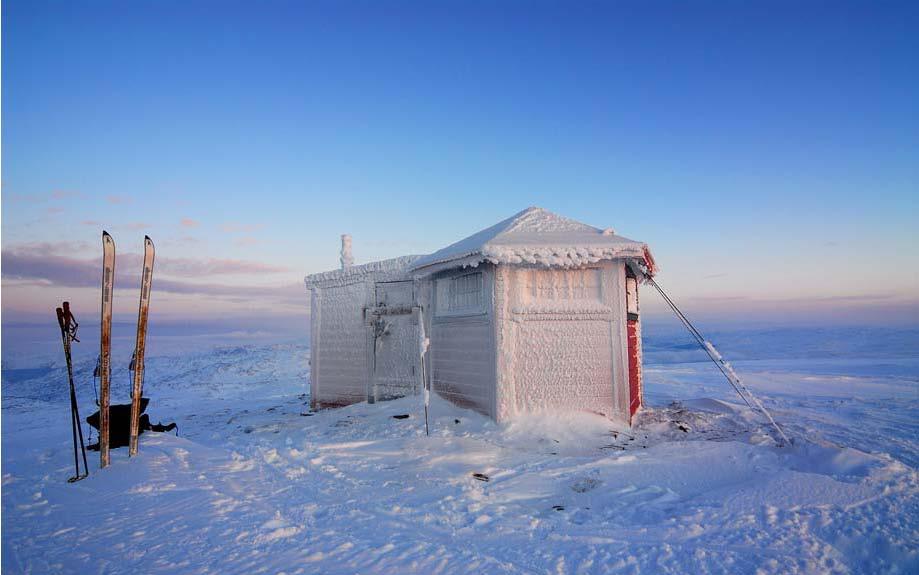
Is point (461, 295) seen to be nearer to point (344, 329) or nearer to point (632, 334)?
point (632, 334)

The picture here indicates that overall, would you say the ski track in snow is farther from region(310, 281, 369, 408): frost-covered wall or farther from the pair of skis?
region(310, 281, 369, 408): frost-covered wall

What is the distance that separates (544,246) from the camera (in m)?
10.1

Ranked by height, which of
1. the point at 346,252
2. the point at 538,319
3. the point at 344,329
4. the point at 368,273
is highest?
the point at 346,252

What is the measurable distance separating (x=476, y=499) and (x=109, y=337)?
19.5 feet

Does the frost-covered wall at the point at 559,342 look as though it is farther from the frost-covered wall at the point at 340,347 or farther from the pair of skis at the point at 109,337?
the pair of skis at the point at 109,337

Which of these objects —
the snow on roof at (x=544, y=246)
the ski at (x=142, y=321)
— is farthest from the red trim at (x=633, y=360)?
the ski at (x=142, y=321)

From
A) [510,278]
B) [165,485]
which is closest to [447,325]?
[510,278]

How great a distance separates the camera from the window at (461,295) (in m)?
10.8

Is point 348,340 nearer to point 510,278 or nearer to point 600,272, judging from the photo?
point 510,278

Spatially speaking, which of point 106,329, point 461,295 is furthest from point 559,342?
point 106,329

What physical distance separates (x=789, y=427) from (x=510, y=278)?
729 cm

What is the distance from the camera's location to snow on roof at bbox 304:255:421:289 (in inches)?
526

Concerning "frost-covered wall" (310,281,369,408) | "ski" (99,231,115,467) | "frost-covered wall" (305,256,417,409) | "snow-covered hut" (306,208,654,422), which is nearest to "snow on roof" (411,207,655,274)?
"snow-covered hut" (306,208,654,422)

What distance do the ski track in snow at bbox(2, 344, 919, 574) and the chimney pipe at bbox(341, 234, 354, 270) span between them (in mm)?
5282
